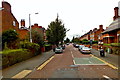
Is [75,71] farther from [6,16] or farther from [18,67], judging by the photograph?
[6,16]

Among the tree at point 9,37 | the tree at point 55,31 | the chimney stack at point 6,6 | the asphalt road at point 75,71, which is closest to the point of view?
the asphalt road at point 75,71

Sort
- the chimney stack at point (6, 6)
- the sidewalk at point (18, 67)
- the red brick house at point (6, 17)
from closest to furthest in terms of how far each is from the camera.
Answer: the sidewalk at point (18, 67) → the red brick house at point (6, 17) → the chimney stack at point (6, 6)

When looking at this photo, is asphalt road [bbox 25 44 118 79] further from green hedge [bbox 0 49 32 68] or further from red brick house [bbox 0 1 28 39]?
red brick house [bbox 0 1 28 39]

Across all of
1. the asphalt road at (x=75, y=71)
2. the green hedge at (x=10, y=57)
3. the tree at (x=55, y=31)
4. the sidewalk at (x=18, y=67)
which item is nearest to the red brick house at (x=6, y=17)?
the green hedge at (x=10, y=57)

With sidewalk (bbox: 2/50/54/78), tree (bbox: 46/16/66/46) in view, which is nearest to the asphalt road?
sidewalk (bbox: 2/50/54/78)

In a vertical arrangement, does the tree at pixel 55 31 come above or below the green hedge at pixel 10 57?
above

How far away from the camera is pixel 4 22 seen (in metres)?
29.0

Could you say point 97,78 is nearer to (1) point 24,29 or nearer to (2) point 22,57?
(2) point 22,57

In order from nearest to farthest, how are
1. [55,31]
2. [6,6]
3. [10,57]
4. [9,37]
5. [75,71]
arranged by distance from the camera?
[75,71]
[10,57]
[9,37]
[6,6]
[55,31]

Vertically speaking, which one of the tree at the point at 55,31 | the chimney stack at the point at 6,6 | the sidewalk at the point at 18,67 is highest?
the chimney stack at the point at 6,6

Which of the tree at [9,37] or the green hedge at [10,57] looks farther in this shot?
the tree at [9,37]

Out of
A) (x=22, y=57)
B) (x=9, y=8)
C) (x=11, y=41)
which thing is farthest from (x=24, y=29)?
(x=22, y=57)

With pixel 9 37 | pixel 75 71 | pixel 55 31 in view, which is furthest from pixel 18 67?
pixel 55 31

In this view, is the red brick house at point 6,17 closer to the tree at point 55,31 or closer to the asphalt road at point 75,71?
the tree at point 55,31
